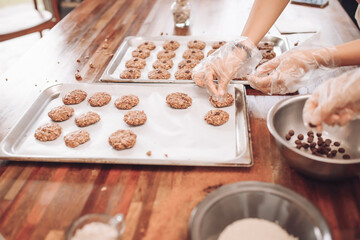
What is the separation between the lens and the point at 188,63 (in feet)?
7.55

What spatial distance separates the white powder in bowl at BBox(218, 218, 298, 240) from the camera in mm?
1121

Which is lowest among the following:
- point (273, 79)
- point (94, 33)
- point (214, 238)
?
point (94, 33)

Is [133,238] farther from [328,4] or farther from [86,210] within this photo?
[328,4]

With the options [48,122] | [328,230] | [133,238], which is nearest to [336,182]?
[328,230]

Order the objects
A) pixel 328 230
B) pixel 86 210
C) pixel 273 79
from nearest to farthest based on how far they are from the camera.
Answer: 1. pixel 328 230
2. pixel 86 210
3. pixel 273 79

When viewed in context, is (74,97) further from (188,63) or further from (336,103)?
(336,103)

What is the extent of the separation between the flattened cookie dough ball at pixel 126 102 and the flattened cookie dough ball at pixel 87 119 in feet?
0.53

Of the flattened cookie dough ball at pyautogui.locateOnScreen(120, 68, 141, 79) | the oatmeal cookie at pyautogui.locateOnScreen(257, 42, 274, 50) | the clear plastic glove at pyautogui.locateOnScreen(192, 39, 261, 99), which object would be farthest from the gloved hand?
the flattened cookie dough ball at pyautogui.locateOnScreen(120, 68, 141, 79)

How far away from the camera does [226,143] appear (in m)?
1.61

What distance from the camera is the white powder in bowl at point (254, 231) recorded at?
1121mm

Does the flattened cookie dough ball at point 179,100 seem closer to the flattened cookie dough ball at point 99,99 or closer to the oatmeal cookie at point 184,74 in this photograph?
the oatmeal cookie at point 184,74

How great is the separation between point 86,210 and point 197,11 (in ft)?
8.11

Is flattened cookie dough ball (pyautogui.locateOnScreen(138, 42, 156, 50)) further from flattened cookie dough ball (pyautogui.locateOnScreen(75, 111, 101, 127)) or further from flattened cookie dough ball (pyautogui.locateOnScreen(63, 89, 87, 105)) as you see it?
flattened cookie dough ball (pyautogui.locateOnScreen(75, 111, 101, 127))

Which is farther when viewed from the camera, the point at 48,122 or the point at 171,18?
the point at 171,18
